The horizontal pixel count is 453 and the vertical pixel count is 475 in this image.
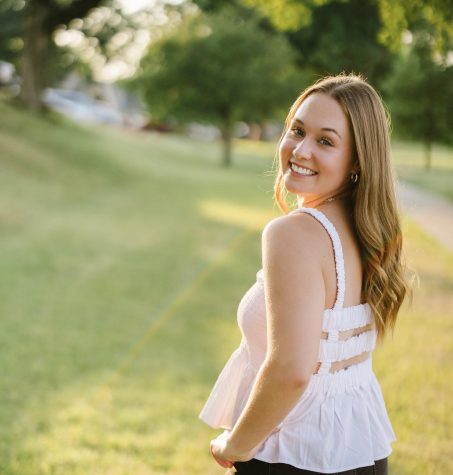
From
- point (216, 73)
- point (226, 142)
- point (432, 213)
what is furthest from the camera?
point (226, 142)

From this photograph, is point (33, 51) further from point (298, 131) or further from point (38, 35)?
point (298, 131)

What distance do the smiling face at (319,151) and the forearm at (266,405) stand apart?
19.5 inches

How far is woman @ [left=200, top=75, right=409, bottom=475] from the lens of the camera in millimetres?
1659

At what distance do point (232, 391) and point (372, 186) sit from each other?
2.30 ft

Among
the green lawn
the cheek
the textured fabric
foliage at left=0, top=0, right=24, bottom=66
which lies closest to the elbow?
the textured fabric

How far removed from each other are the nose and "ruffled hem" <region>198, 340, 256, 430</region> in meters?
0.55

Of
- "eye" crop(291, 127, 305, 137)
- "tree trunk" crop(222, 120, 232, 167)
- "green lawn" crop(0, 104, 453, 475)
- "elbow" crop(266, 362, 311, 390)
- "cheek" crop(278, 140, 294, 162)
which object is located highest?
"eye" crop(291, 127, 305, 137)

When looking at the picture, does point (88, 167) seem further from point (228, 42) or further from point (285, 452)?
point (285, 452)

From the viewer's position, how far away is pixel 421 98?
1005 inches

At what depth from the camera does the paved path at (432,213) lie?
42.5ft

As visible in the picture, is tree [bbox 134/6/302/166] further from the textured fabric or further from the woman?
the textured fabric

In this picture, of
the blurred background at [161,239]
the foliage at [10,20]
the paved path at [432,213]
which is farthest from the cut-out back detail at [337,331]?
the foliage at [10,20]

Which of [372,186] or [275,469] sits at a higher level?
[372,186]

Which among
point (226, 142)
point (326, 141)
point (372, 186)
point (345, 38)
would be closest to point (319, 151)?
point (326, 141)
